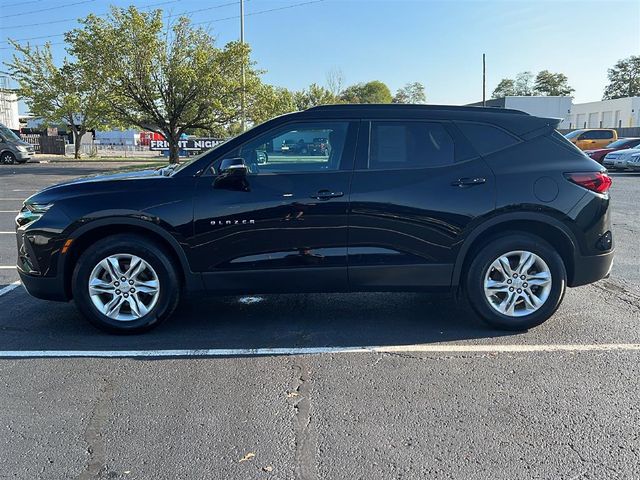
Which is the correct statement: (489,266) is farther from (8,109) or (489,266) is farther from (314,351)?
(8,109)

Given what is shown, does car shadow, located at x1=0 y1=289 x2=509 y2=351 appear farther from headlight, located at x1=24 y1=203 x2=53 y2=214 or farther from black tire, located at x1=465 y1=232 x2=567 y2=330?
headlight, located at x1=24 y1=203 x2=53 y2=214

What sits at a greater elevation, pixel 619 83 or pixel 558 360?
pixel 619 83

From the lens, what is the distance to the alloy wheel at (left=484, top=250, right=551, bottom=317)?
451 centimetres

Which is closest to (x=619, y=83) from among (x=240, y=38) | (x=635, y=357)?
(x=240, y=38)

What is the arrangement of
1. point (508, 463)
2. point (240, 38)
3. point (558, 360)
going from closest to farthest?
point (508, 463)
point (558, 360)
point (240, 38)

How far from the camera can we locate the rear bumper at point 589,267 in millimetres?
4555

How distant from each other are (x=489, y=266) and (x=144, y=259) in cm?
288

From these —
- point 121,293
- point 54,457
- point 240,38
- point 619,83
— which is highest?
point 619,83

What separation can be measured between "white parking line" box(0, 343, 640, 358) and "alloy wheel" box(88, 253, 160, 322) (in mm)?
396

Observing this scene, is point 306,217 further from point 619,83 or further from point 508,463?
point 619,83

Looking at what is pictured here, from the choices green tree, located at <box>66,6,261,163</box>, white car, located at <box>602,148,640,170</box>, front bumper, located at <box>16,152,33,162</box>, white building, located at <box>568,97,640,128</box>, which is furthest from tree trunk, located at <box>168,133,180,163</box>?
white building, located at <box>568,97,640,128</box>

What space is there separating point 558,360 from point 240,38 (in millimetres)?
30685

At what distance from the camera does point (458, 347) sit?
14.0 feet

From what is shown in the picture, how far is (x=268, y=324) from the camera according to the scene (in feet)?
15.7
